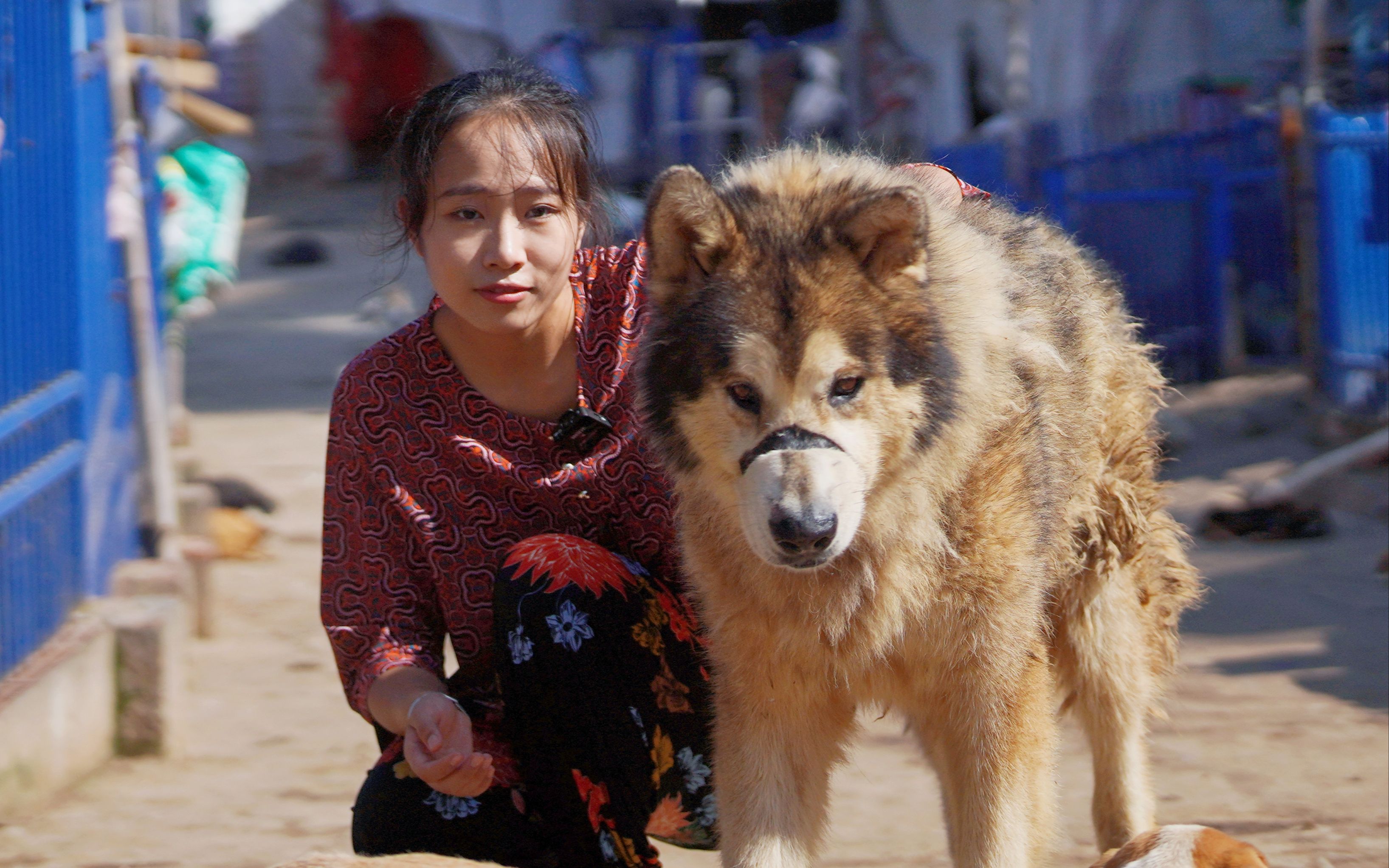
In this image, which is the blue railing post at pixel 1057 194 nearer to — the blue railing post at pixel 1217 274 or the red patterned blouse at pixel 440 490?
the blue railing post at pixel 1217 274

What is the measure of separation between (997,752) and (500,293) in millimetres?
1288

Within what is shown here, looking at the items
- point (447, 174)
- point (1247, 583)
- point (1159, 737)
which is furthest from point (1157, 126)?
point (447, 174)

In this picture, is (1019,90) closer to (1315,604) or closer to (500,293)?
(1315,604)

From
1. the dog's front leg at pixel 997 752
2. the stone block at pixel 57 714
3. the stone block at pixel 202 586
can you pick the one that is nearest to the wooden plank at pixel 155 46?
the stone block at pixel 202 586

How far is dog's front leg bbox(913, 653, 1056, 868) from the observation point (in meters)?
2.61

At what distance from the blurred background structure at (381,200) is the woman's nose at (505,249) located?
53 centimetres

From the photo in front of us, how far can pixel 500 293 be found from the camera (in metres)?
2.64

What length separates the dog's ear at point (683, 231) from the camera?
239cm

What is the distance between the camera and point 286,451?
8.49 m

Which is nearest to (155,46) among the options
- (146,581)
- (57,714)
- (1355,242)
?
(146,581)

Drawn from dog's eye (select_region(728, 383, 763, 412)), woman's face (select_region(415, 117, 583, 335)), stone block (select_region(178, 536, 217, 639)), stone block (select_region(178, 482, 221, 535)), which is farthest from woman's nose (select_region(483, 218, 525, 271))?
stone block (select_region(178, 482, 221, 535))

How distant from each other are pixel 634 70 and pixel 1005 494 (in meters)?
15.4

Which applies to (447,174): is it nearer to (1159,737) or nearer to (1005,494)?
(1005,494)

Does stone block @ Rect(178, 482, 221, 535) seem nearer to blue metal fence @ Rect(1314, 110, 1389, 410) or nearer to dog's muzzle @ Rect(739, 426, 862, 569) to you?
dog's muzzle @ Rect(739, 426, 862, 569)
